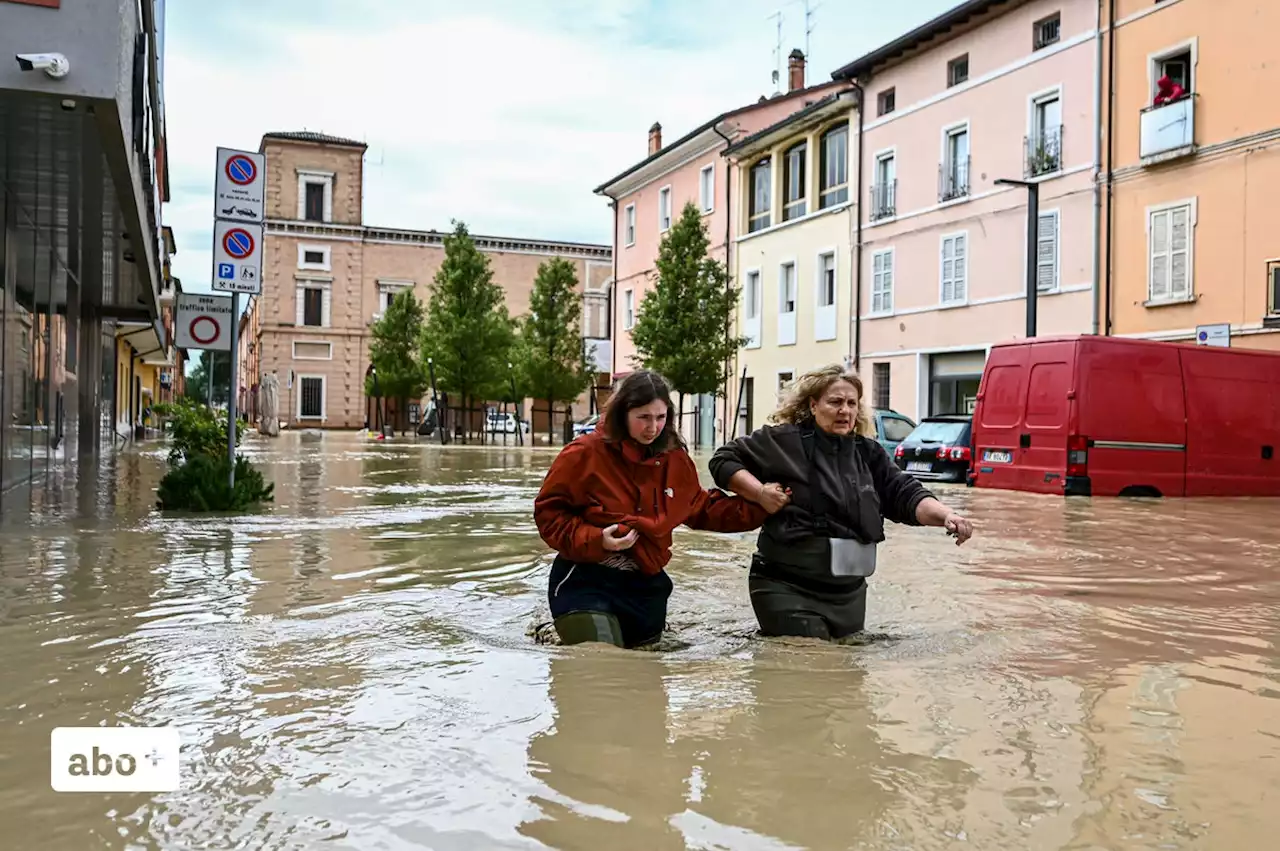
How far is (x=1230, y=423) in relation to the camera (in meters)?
17.8

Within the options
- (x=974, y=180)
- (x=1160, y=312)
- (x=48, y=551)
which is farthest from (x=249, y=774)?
(x=974, y=180)

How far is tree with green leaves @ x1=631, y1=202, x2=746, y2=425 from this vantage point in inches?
1405

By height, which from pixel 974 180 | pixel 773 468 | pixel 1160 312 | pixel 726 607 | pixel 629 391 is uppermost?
pixel 974 180

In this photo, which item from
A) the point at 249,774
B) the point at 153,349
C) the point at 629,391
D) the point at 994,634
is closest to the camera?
the point at 249,774

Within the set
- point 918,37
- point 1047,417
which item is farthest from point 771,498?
point 918,37

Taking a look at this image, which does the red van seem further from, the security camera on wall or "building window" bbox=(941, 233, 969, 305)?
the security camera on wall

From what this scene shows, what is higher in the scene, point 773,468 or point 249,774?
point 773,468

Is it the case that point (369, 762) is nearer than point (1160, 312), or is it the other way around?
point (369, 762)

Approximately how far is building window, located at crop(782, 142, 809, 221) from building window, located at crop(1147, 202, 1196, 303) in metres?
14.7

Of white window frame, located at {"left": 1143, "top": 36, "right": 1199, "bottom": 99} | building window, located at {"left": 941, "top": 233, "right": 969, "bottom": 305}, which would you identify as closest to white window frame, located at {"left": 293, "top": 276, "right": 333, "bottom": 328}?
building window, located at {"left": 941, "top": 233, "right": 969, "bottom": 305}

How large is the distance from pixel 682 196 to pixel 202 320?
3329cm

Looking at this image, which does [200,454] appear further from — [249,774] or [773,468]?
[249,774]

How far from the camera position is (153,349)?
50.0 m

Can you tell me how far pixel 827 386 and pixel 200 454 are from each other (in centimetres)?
924
